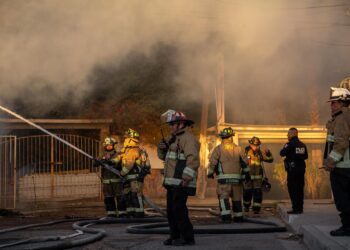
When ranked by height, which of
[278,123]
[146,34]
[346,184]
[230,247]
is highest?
[146,34]

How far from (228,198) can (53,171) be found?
8.45 metres

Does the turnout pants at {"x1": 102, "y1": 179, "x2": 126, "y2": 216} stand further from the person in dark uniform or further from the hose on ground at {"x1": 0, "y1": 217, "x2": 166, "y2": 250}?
the person in dark uniform

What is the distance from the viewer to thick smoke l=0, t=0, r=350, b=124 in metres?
12.0

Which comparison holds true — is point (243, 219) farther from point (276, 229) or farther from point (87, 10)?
point (87, 10)

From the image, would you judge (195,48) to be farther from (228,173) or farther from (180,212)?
(180,212)

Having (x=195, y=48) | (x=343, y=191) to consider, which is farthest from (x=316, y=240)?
(x=195, y=48)

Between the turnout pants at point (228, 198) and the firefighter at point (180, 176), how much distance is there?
2882mm

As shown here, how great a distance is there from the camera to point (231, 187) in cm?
1105

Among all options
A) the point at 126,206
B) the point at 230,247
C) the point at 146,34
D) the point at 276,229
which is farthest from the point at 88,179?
the point at 230,247

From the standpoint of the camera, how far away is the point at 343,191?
7.13 meters

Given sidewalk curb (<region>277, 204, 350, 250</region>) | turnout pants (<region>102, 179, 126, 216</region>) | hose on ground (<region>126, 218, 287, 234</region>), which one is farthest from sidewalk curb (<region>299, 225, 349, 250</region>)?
turnout pants (<region>102, 179, 126, 216</region>)

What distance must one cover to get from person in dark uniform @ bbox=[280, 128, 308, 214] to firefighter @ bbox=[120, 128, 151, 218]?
256 cm

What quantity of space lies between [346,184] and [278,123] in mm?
15011

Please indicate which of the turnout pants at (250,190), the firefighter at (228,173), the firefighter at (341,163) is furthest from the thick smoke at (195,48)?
the firefighter at (341,163)
